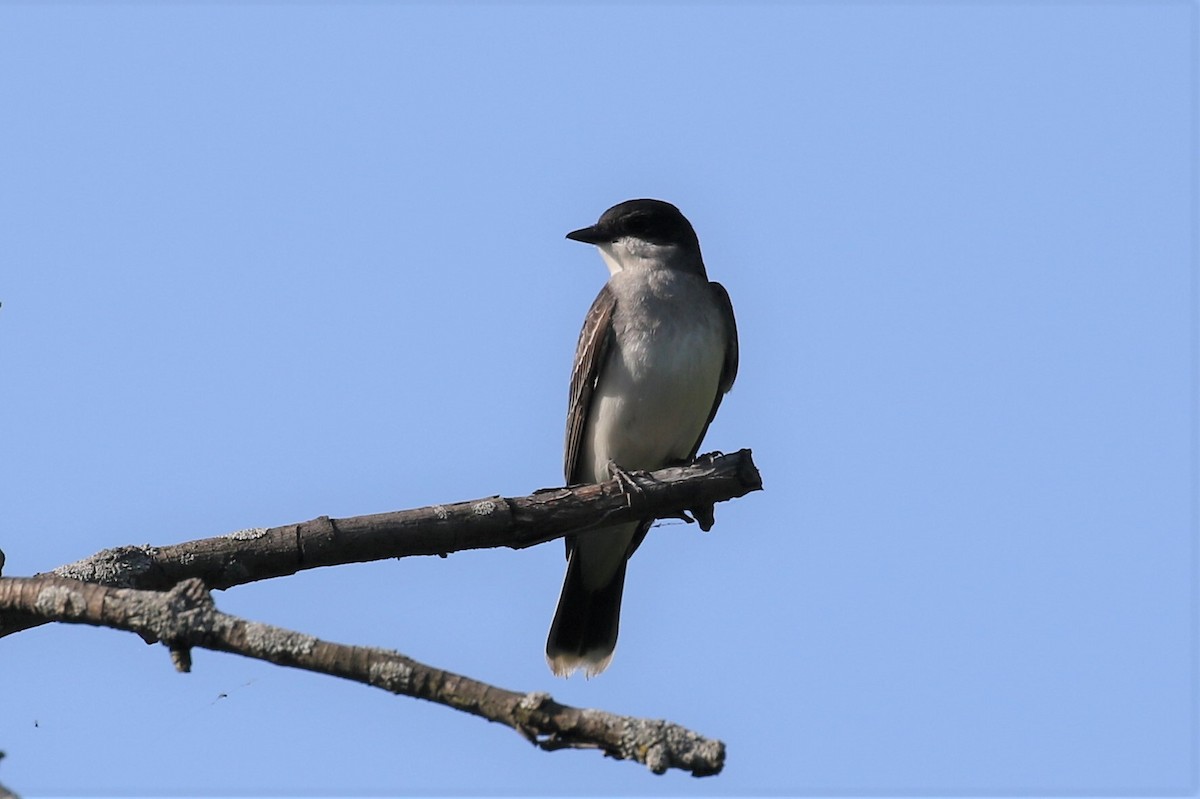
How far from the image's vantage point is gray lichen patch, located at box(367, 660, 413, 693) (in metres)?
4.07

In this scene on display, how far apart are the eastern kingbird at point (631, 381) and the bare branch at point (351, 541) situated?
6.64 ft

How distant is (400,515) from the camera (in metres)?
6.04

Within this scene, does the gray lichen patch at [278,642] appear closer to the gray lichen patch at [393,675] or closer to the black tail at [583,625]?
the gray lichen patch at [393,675]

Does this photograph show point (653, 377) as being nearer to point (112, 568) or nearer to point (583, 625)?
point (583, 625)

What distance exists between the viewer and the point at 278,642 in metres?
4.18

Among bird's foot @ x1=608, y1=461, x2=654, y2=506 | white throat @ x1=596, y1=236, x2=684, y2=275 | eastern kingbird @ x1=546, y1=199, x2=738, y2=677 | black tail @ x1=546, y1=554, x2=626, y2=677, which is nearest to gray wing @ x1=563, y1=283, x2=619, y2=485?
eastern kingbird @ x1=546, y1=199, x2=738, y2=677

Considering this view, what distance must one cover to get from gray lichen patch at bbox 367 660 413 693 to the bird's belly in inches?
183

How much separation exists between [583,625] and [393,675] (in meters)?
5.30

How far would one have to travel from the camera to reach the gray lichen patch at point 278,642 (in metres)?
4.15

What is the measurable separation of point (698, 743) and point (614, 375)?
16.7 feet

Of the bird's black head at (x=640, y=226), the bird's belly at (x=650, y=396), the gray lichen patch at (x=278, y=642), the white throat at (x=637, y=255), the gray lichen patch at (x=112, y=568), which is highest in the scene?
the bird's black head at (x=640, y=226)

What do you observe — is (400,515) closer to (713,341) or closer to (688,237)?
(713,341)

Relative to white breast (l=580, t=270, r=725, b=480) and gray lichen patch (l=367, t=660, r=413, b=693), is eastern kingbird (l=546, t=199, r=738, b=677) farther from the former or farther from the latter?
gray lichen patch (l=367, t=660, r=413, b=693)

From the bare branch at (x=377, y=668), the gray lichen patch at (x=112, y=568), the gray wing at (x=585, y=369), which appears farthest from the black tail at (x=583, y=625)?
the bare branch at (x=377, y=668)
